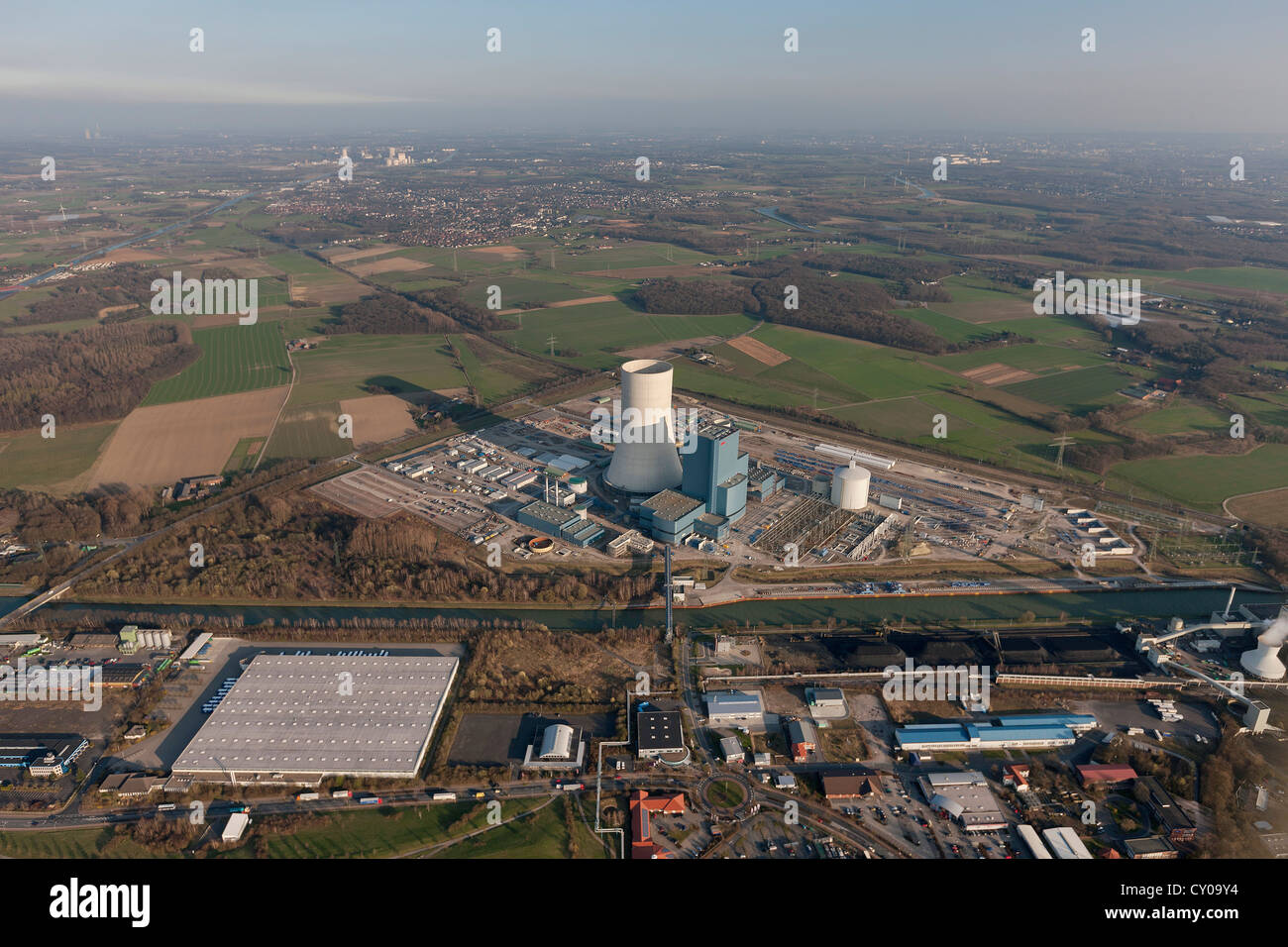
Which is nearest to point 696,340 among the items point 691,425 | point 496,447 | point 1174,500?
point 691,425

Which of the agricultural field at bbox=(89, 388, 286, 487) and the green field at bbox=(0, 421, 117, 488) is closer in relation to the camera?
the green field at bbox=(0, 421, 117, 488)

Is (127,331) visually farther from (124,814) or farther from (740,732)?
(740,732)

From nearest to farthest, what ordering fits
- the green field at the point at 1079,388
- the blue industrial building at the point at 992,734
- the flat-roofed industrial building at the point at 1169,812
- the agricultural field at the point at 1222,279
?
1. the flat-roofed industrial building at the point at 1169,812
2. the blue industrial building at the point at 992,734
3. the green field at the point at 1079,388
4. the agricultural field at the point at 1222,279

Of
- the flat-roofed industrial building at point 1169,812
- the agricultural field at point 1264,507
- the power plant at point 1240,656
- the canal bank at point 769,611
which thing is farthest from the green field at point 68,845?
the agricultural field at point 1264,507

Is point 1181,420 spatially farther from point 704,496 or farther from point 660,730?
point 660,730

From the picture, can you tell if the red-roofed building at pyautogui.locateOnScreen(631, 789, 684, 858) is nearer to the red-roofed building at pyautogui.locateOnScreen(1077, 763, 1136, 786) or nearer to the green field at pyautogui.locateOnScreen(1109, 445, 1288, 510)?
the red-roofed building at pyautogui.locateOnScreen(1077, 763, 1136, 786)

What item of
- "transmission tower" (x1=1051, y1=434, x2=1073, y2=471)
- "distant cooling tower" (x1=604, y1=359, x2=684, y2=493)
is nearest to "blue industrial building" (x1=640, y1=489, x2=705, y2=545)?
"distant cooling tower" (x1=604, y1=359, x2=684, y2=493)

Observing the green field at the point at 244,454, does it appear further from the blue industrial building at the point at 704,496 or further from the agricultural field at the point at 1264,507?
the agricultural field at the point at 1264,507
